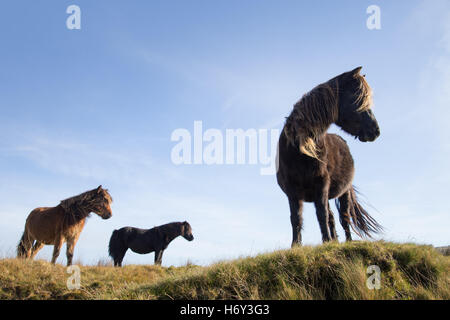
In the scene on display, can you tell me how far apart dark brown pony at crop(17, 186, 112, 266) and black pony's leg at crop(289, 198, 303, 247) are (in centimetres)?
799

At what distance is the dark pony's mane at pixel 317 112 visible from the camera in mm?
5473

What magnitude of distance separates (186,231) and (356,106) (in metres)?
13.8

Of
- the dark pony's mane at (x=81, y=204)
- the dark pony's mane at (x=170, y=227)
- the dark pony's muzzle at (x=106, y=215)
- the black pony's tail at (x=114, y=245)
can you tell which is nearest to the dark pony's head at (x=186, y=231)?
the dark pony's mane at (x=170, y=227)

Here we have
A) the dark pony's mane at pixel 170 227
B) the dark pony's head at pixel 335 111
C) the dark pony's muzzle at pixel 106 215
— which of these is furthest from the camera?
the dark pony's mane at pixel 170 227

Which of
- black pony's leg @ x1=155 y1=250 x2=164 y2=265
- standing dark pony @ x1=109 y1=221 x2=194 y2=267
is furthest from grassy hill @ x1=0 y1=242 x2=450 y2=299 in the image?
standing dark pony @ x1=109 y1=221 x2=194 y2=267

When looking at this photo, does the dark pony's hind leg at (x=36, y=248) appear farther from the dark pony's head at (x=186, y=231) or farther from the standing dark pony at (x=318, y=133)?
the standing dark pony at (x=318, y=133)

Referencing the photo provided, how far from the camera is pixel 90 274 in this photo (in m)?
9.65

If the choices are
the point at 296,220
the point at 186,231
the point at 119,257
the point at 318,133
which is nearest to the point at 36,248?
the point at 119,257

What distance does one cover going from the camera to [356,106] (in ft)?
18.1

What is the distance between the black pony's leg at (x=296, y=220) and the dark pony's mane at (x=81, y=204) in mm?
8210
